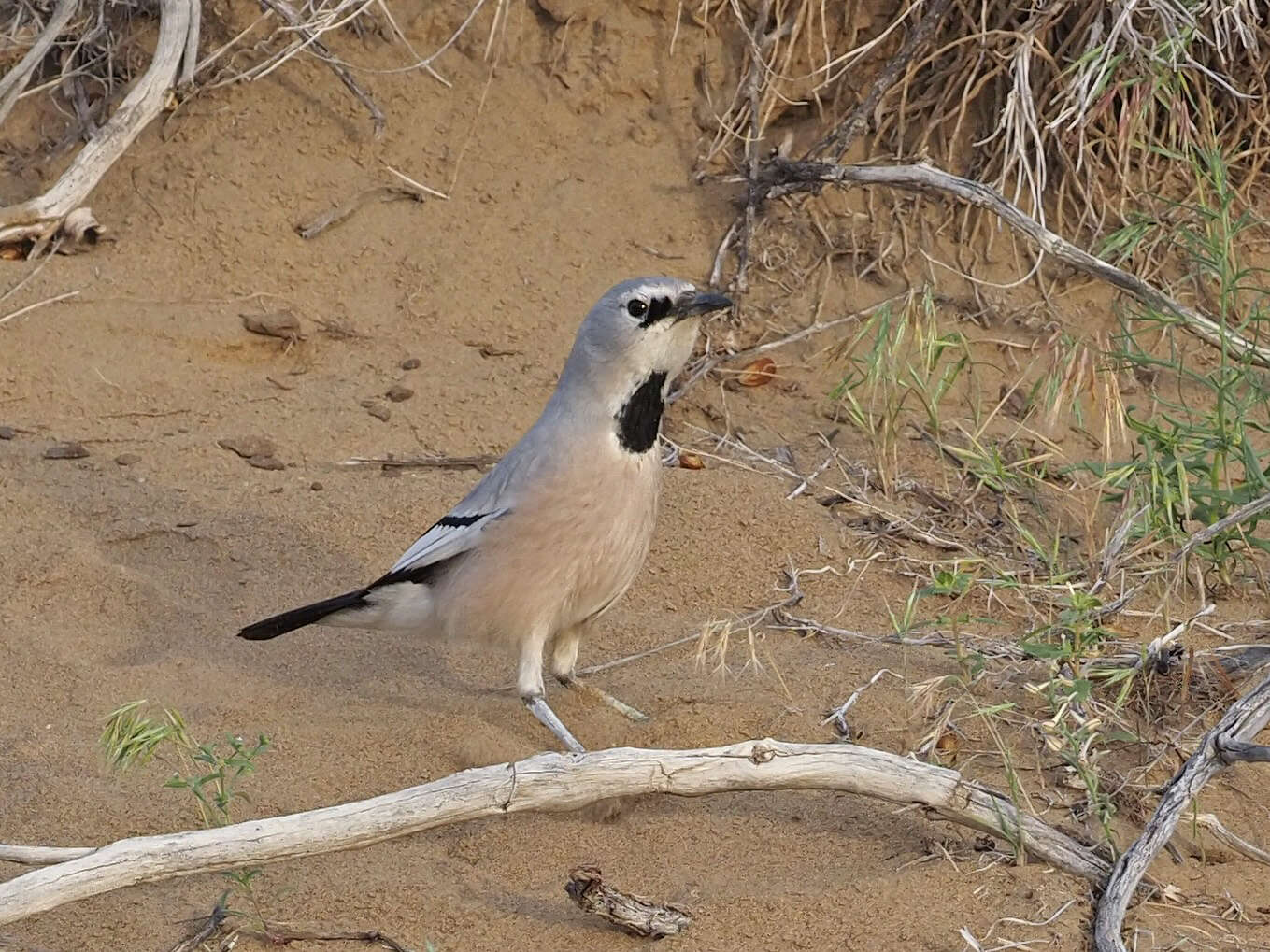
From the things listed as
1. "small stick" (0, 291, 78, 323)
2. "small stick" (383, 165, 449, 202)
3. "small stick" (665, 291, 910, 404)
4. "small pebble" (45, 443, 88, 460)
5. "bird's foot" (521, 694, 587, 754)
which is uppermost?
"small stick" (383, 165, 449, 202)

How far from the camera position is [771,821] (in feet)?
13.3

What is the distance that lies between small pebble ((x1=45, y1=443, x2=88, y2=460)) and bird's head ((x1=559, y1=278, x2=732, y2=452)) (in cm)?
215

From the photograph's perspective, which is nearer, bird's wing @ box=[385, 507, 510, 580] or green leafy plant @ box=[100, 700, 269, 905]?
green leafy plant @ box=[100, 700, 269, 905]

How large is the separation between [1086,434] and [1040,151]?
1108 millimetres

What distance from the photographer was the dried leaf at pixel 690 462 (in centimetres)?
596

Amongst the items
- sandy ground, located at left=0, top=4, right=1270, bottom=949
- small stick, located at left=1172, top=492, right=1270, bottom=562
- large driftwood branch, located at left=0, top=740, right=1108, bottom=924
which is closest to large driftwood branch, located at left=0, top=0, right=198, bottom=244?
sandy ground, located at left=0, top=4, right=1270, bottom=949

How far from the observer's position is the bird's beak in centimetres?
454

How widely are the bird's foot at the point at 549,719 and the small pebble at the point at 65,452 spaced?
216 cm

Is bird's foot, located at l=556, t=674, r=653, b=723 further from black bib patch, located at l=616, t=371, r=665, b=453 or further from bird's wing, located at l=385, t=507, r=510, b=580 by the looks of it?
black bib patch, located at l=616, t=371, r=665, b=453

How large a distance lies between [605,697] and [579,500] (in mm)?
588

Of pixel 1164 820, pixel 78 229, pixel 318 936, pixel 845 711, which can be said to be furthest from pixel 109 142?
pixel 1164 820

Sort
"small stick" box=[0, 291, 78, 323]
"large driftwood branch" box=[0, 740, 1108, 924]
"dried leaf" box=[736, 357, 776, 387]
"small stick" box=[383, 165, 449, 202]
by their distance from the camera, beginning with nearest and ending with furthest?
1. "large driftwood branch" box=[0, 740, 1108, 924]
2. "small stick" box=[0, 291, 78, 323]
3. "dried leaf" box=[736, 357, 776, 387]
4. "small stick" box=[383, 165, 449, 202]

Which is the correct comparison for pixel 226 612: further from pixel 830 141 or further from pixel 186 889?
pixel 830 141

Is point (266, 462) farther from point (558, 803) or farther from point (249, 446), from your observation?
point (558, 803)
